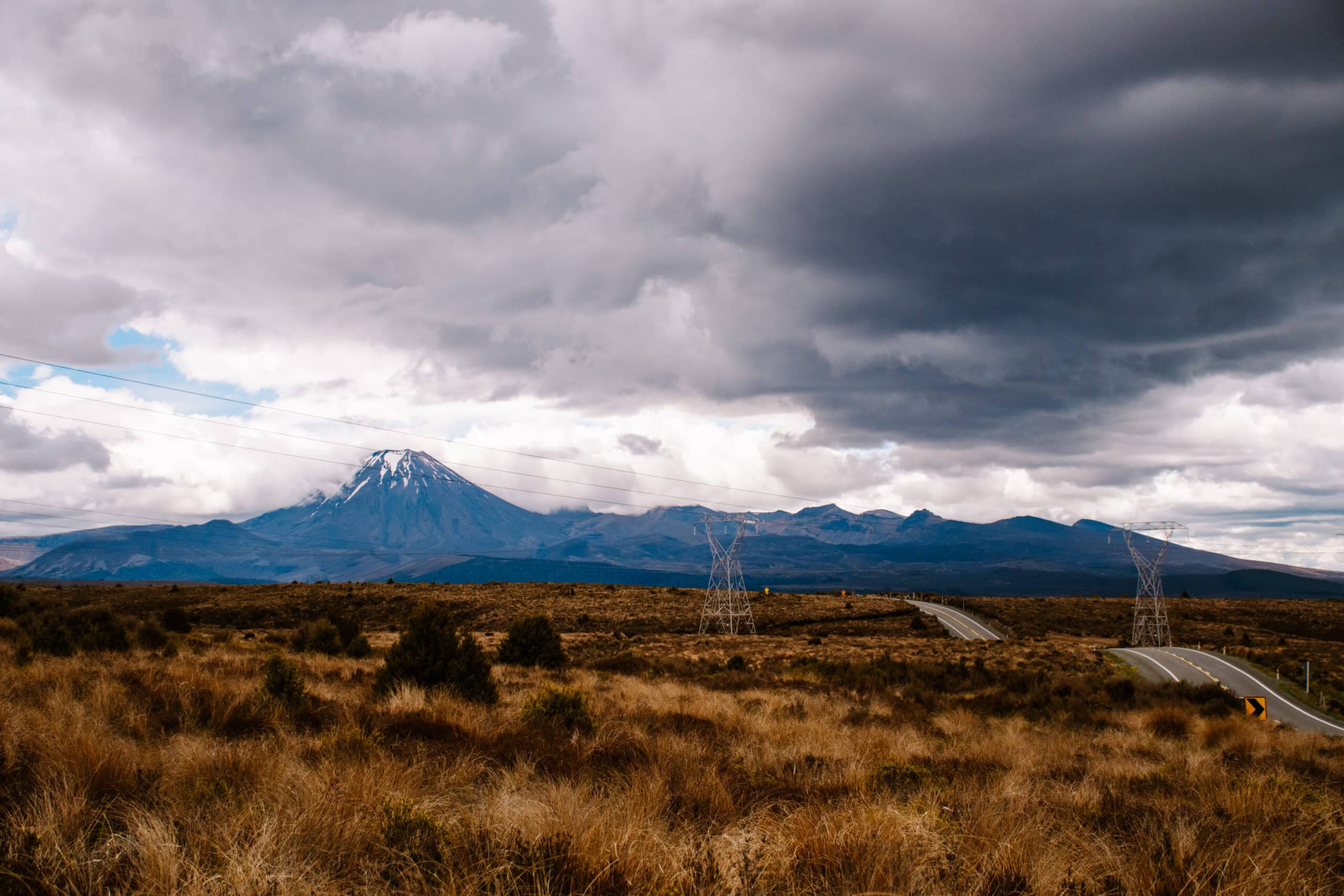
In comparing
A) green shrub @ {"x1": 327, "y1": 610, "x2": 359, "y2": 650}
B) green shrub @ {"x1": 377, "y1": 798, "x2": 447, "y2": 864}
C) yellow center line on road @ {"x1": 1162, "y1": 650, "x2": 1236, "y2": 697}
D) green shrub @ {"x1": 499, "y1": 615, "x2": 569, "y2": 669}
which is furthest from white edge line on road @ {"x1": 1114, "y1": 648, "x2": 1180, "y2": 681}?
green shrub @ {"x1": 377, "y1": 798, "x2": 447, "y2": 864}

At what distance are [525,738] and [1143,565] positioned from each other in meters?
78.5

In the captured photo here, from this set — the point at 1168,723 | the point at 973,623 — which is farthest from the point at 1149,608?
the point at 1168,723

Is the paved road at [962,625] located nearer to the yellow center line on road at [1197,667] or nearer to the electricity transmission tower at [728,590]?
the yellow center line on road at [1197,667]

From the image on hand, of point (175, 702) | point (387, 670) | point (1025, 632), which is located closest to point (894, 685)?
point (387, 670)

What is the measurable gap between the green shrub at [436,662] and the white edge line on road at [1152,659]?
34.9m

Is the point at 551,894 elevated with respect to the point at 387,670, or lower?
elevated

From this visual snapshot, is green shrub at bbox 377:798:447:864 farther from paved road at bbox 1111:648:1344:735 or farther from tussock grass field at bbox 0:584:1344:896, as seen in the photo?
paved road at bbox 1111:648:1344:735

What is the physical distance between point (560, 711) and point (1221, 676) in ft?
151

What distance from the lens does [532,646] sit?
3012 centimetres

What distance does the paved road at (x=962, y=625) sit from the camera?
67688 mm

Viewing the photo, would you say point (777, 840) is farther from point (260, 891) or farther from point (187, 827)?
point (187, 827)

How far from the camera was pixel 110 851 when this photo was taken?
473cm

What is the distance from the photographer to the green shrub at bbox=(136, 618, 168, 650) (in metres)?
23.7

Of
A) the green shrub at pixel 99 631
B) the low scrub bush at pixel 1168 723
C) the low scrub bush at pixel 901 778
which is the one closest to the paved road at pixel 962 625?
the low scrub bush at pixel 1168 723
